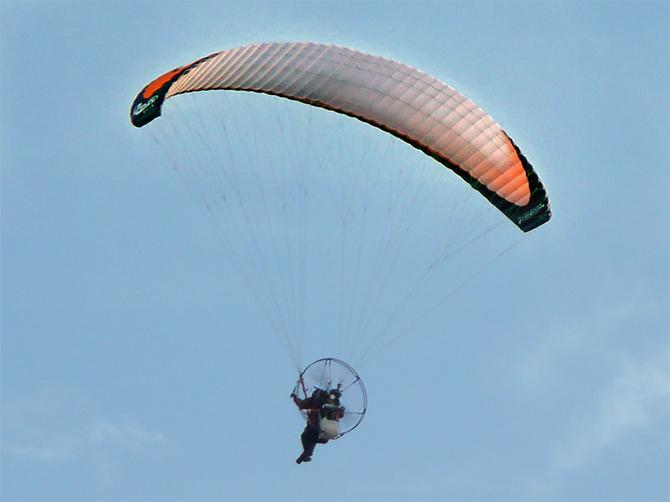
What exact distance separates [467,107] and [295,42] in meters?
3.85

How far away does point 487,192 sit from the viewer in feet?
175

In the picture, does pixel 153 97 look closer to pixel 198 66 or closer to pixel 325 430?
pixel 198 66

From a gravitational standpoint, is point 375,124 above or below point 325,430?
above

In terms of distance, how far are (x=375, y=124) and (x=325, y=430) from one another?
644 cm

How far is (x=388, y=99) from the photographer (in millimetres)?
52844

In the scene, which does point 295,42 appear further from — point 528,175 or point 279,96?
point 528,175

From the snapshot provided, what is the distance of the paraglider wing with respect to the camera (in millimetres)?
52594

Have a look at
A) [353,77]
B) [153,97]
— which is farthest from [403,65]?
[153,97]

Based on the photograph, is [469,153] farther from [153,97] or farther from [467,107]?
[153,97]

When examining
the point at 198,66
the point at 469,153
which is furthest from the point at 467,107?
the point at 198,66

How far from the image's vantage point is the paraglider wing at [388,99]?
52.6 metres

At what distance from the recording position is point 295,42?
5328cm

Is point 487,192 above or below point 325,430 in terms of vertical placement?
above

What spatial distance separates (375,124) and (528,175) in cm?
342
